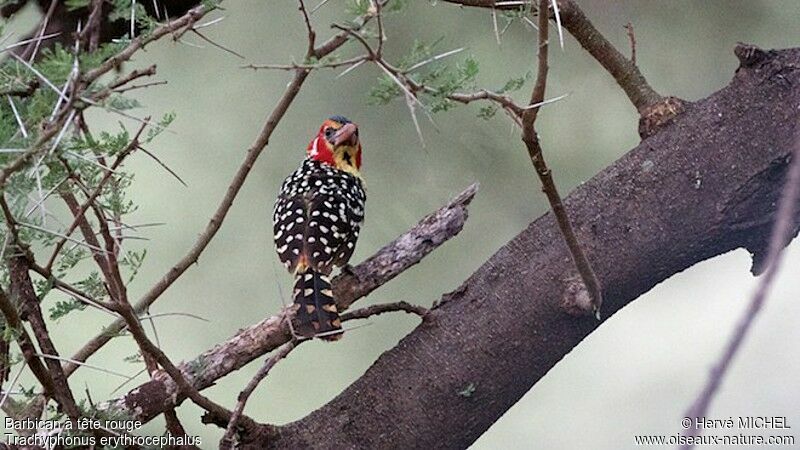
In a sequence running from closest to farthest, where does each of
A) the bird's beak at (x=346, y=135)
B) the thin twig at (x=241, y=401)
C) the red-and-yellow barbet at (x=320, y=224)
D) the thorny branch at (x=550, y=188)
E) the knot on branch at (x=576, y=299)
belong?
the thorny branch at (x=550, y=188), the thin twig at (x=241, y=401), the knot on branch at (x=576, y=299), the red-and-yellow barbet at (x=320, y=224), the bird's beak at (x=346, y=135)

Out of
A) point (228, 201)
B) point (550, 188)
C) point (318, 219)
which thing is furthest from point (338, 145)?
point (550, 188)

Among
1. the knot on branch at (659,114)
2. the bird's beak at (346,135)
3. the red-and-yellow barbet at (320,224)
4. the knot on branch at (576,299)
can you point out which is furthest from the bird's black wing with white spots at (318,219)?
the knot on branch at (659,114)

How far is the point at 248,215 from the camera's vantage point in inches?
82.4

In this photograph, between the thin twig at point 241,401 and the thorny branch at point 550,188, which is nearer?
the thorny branch at point 550,188

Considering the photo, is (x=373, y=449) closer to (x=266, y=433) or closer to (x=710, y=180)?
(x=266, y=433)

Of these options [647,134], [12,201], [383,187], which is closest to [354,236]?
[383,187]

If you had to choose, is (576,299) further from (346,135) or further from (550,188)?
(346,135)

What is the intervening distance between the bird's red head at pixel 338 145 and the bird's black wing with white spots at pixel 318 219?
0.32 ft

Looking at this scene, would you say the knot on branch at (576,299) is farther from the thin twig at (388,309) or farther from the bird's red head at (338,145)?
the bird's red head at (338,145)

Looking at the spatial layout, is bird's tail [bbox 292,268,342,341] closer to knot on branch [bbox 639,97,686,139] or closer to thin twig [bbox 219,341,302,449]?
thin twig [bbox 219,341,302,449]

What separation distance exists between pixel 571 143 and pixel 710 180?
0.53 m

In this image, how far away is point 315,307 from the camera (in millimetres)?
1533

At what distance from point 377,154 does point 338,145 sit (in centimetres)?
16

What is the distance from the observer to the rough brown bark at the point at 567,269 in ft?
4.73
